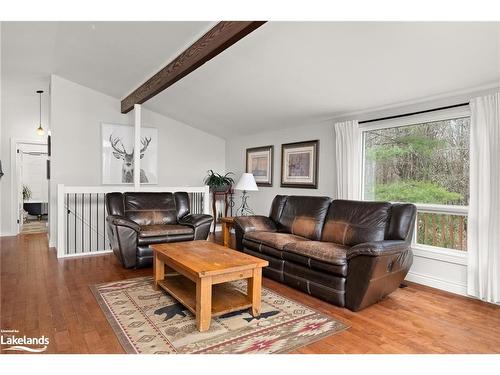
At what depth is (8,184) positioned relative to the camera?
20.9ft

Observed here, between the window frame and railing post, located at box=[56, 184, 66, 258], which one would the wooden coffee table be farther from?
railing post, located at box=[56, 184, 66, 258]

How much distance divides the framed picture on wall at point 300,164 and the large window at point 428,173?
897 millimetres

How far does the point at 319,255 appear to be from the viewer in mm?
3082

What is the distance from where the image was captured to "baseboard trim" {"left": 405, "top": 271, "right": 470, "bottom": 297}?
3.31 meters

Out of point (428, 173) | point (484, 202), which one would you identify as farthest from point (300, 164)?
point (484, 202)

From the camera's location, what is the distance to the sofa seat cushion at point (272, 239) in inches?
141

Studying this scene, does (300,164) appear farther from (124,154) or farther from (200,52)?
(124,154)

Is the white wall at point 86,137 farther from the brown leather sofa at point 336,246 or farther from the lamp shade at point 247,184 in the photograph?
the brown leather sofa at point 336,246

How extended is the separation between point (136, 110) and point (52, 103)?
1.40 metres

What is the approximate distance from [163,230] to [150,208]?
0.72 metres

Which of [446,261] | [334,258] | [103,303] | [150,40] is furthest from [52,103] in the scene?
[446,261]

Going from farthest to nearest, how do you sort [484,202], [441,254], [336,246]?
[441,254]
[336,246]
[484,202]

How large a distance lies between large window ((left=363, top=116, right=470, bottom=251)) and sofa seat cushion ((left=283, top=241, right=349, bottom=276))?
120 centimetres

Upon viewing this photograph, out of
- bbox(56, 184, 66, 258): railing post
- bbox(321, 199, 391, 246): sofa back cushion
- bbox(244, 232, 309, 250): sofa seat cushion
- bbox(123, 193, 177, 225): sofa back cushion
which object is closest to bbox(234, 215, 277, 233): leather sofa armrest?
bbox(244, 232, 309, 250): sofa seat cushion
